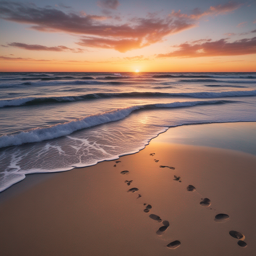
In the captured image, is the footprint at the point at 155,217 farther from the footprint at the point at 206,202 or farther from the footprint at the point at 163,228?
the footprint at the point at 206,202

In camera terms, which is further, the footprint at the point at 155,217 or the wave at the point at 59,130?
the wave at the point at 59,130

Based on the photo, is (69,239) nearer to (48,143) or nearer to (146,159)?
(146,159)

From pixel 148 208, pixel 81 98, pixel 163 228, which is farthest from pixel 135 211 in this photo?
pixel 81 98

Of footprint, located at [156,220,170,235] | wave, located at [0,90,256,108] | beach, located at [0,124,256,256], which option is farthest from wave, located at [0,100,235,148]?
wave, located at [0,90,256,108]

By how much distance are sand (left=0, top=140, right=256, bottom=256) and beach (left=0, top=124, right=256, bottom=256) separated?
11 millimetres

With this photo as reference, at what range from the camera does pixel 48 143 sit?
4836 millimetres

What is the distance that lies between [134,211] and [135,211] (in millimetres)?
14

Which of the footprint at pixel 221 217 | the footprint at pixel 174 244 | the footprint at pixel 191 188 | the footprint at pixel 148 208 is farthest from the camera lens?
the footprint at pixel 191 188

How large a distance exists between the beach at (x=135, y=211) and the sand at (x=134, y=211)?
0.04ft

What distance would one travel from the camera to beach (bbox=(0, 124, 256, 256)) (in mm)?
1918

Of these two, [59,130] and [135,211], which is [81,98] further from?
[135,211]

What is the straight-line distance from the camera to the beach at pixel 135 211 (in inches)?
75.5

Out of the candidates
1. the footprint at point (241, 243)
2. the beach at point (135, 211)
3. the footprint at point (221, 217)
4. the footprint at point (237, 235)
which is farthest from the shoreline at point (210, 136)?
the footprint at point (241, 243)

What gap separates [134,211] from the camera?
2.41 meters
